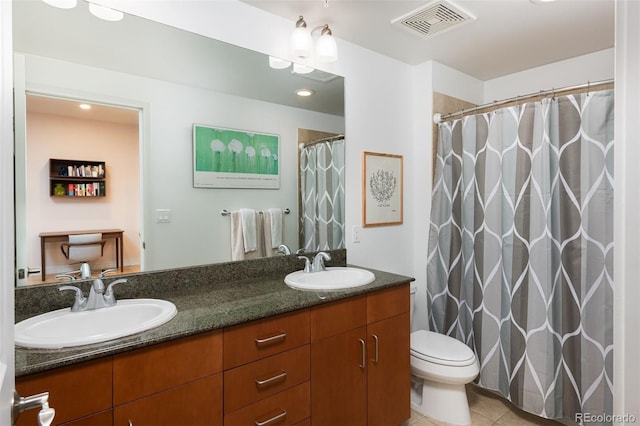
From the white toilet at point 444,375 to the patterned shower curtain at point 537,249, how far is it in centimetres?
30

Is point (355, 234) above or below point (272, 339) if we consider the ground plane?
above

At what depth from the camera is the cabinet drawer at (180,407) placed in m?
1.08

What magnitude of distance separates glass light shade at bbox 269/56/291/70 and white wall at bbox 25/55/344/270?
0.77ft

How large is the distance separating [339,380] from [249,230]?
2.94 feet

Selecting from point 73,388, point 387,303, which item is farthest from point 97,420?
point 387,303

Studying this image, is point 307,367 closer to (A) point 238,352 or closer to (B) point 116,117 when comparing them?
(A) point 238,352

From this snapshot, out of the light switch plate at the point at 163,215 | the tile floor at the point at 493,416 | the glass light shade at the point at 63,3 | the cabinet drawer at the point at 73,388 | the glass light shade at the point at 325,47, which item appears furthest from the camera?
the tile floor at the point at 493,416

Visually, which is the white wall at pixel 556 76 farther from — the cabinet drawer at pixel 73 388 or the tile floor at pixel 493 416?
the cabinet drawer at pixel 73 388

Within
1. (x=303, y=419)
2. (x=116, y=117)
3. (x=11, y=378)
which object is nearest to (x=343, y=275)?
(x=303, y=419)

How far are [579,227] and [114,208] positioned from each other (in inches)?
94.3

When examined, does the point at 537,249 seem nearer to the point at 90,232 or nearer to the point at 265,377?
the point at 265,377

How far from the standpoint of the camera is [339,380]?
1620 millimetres

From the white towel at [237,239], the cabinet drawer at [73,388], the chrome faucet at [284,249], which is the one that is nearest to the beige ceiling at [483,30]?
the white towel at [237,239]

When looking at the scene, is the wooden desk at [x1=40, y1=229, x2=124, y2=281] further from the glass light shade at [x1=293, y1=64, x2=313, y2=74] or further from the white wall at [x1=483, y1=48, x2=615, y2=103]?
the white wall at [x1=483, y1=48, x2=615, y2=103]
